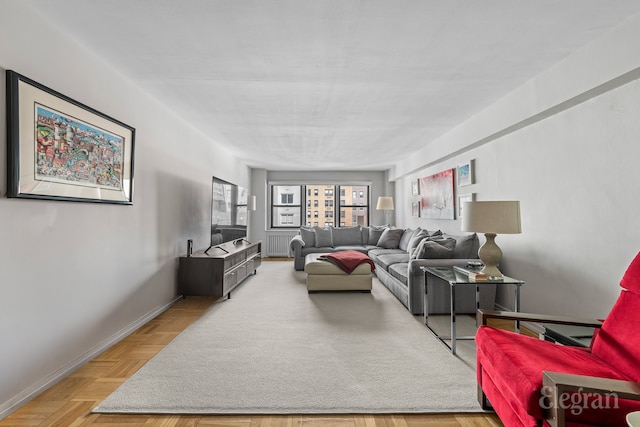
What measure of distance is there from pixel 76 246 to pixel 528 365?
2874 mm

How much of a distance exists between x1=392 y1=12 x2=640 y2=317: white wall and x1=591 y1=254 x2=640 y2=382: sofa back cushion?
70 cm

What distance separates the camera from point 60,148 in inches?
84.0

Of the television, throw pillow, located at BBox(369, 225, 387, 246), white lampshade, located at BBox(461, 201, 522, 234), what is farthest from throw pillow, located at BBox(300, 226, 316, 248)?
white lampshade, located at BBox(461, 201, 522, 234)

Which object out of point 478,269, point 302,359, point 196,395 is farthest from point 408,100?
point 196,395

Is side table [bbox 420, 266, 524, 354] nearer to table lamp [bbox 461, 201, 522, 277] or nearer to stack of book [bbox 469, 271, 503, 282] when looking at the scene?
stack of book [bbox 469, 271, 503, 282]

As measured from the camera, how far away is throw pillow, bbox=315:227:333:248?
264 inches

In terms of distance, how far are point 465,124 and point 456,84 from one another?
4.27 ft

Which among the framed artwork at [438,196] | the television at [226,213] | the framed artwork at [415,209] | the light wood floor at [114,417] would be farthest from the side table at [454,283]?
the framed artwork at [415,209]

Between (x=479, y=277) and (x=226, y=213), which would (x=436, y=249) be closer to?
(x=479, y=277)

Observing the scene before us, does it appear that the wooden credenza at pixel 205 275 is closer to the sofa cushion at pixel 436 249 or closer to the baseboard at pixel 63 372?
the baseboard at pixel 63 372

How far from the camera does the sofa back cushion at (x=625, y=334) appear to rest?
4.86 ft

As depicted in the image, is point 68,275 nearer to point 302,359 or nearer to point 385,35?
point 302,359

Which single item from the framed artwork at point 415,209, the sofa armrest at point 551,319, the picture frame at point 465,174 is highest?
the picture frame at point 465,174

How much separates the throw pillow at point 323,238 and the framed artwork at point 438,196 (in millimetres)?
1952
